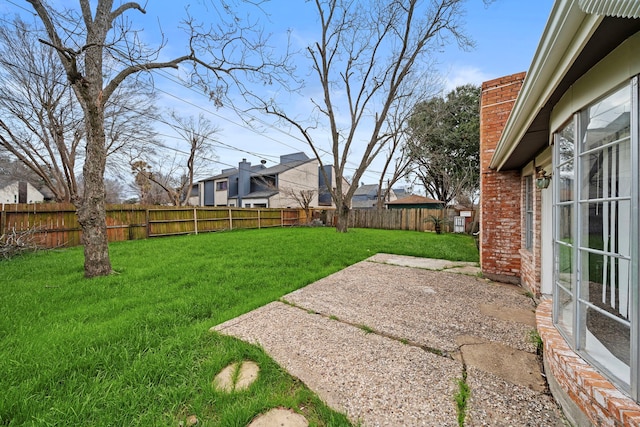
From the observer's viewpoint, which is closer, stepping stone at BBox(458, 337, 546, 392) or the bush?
stepping stone at BBox(458, 337, 546, 392)

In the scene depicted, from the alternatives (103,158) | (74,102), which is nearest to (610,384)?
(103,158)

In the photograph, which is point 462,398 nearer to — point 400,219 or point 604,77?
point 604,77

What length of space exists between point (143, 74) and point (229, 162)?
51.7ft

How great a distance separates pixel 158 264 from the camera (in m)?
5.32

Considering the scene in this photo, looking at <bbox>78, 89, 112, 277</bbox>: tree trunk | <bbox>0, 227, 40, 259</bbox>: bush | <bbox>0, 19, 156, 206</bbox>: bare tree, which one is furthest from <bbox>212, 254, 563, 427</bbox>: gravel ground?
<bbox>0, 19, 156, 206</bbox>: bare tree

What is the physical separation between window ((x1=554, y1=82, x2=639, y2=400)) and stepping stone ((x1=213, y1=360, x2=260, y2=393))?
2103mm

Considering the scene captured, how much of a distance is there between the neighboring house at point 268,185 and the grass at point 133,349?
1642 cm

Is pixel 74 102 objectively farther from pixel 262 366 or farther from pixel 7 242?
pixel 262 366

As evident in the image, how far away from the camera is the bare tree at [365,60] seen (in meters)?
9.72

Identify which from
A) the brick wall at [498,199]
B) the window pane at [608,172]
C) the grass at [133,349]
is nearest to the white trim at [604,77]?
the window pane at [608,172]

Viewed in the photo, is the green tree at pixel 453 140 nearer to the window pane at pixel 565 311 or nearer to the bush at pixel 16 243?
the window pane at pixel 565 311

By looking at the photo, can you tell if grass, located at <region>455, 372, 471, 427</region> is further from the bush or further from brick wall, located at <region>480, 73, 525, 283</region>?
the bush

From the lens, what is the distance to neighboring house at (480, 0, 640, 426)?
44.4 inches

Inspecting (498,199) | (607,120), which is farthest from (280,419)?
(498,199)
